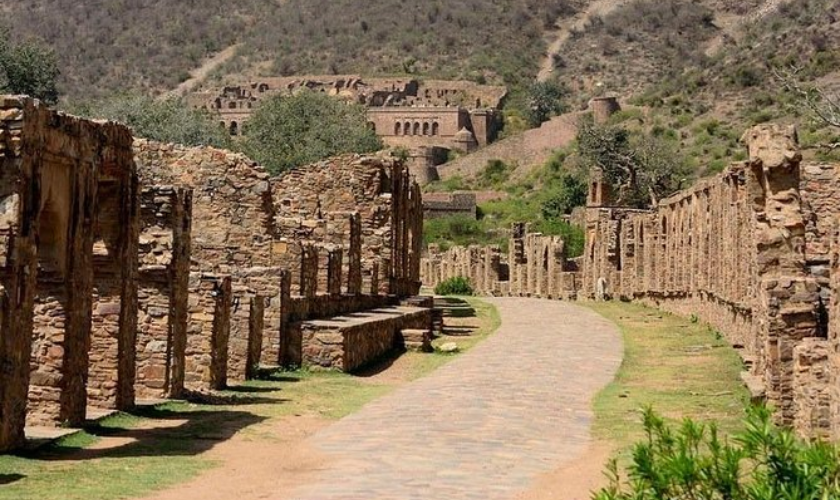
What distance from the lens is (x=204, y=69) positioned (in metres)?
178

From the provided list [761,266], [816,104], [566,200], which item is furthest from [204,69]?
[761,266]

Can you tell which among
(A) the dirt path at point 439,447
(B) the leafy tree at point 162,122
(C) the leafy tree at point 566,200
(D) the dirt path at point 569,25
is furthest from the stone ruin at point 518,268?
(D) the dirt path at point 569,25

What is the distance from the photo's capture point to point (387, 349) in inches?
1020

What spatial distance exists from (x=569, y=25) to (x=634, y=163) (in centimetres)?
10740

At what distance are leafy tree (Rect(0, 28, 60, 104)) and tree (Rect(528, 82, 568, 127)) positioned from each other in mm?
77638

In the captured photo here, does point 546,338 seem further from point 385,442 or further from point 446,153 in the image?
point 446,153

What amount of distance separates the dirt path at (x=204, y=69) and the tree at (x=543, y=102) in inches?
1504

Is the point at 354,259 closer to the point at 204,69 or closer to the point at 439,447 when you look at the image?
the point at 439,447

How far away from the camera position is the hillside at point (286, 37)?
16650 centimetres

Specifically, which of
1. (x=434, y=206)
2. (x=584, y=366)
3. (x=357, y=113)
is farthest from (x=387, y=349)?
(x=434, y=206)

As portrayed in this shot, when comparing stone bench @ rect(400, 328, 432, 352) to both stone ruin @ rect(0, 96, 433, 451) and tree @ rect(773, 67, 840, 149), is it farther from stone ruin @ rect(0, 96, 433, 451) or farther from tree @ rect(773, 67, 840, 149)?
tree @ rect(773, 67, 840, 149)

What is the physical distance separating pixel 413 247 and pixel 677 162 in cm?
3333

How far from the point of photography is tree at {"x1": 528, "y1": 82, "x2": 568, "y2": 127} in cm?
14238

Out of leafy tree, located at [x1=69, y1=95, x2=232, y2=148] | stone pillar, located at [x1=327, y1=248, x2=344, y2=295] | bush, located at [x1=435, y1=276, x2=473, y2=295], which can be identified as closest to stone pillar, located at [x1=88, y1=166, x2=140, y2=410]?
stone pillar, located at [x1=327, y1=248, x2=344, y2=295]
